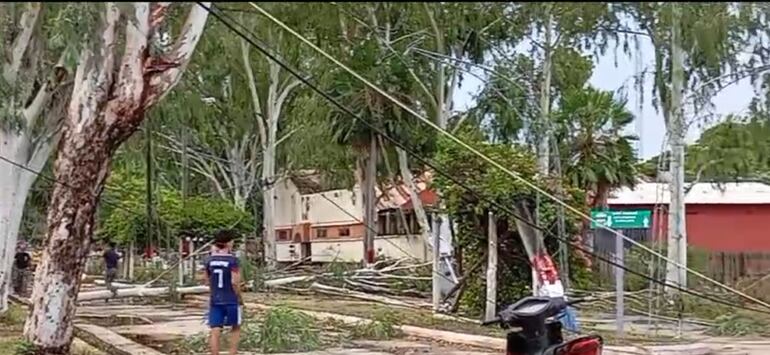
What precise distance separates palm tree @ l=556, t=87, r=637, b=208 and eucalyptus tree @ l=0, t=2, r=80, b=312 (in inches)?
478

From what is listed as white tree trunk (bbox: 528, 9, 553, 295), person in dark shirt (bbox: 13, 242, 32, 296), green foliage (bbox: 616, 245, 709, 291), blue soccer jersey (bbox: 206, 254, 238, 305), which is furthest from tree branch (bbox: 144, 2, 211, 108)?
person in dark shirt (bbox: 13, 242, 32, 296)

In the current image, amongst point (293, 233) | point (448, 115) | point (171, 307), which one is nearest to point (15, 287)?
point (171, 307)

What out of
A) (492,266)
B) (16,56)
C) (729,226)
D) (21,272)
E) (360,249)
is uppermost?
(16,56)

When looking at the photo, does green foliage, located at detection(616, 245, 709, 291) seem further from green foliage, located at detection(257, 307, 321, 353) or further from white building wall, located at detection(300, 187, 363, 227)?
white building wall, located at detection(300, 187, 363, 227)

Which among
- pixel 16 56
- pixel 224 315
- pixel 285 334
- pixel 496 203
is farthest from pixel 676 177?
pixel 224 315

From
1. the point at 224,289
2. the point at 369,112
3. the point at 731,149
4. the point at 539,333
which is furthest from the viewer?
the point at 369,112

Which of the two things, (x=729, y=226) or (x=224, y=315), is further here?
(x=729, y=226)

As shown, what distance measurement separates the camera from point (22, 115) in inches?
626

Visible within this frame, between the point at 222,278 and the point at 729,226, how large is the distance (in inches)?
1046

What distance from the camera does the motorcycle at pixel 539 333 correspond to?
22.2 ft

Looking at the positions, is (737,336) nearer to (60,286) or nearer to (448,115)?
(60,286)

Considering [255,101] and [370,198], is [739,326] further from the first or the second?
[255,101]

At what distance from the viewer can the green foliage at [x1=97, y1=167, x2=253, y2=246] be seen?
3178 centimetres

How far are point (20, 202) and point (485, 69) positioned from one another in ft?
33.0
